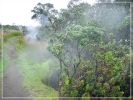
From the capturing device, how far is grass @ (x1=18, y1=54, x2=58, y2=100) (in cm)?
1552

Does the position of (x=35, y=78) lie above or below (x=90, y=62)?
below

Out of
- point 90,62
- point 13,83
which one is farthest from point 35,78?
point 90,62

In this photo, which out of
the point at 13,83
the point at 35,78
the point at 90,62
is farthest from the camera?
the point at 35,78

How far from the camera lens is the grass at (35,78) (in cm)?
1552

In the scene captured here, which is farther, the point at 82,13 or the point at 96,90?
the point at 82,13

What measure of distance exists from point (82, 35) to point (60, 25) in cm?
1045

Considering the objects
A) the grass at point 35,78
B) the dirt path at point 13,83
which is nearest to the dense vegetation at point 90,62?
the grass at point 35,78

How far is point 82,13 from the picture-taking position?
23906 millimetres

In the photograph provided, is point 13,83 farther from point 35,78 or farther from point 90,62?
point 90,62

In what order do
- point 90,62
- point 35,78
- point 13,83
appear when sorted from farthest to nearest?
point 35,78 < point 13,83 < point 90,62

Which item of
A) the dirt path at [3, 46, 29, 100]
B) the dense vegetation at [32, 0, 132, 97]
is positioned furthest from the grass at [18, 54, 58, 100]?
the dense vegetation at [32, 0, 132, 97]

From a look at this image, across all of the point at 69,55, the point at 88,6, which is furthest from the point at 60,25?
the point at 69,55

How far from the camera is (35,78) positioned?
18734mm

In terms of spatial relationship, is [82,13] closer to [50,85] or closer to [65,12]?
[65,12]
